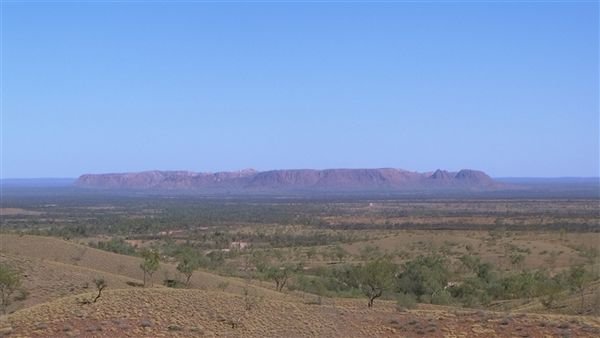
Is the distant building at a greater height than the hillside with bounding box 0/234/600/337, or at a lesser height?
lesser

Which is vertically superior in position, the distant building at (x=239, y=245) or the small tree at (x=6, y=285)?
the small tree at (x=6, y=285)

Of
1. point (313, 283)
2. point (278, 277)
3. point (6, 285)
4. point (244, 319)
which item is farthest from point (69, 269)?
point (244, 319)

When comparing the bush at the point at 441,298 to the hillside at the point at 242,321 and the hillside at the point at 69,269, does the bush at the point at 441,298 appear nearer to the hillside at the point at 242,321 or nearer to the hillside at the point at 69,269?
the hillside at the point at 69,269

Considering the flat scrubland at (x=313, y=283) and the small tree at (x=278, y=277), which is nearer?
the flat scrubland at (x=313, y=283)

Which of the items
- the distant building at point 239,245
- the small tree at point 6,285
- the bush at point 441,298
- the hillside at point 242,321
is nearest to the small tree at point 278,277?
the bush at point 441,298

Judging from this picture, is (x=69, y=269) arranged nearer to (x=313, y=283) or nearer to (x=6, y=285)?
(x=6, y=285)

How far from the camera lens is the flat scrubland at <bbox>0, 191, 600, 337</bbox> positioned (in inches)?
1180

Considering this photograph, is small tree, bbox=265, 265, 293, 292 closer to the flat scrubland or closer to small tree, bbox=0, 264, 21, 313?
the flat scrubland

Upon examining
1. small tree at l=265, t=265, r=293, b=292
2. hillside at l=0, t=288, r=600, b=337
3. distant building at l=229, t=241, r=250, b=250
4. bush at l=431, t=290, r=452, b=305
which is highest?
hillside at l=0, t=288, r=600, b=337

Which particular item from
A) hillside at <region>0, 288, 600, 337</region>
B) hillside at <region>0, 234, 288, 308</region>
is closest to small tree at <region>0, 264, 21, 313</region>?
hillside at <region>0, 234, 288, 308</region>

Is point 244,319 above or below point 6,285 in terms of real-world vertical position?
below

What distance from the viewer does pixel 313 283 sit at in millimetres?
52938

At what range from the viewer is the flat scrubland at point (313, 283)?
1180 inches

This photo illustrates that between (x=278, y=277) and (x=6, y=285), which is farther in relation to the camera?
(x=278, y=277)
